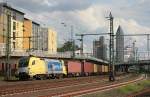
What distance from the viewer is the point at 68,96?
28906mm

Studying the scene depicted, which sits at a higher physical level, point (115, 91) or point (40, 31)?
point (40, 31)

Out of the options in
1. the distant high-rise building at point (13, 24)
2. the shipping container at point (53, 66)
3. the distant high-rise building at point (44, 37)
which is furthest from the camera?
the distant high-rise building at point (44, 37)

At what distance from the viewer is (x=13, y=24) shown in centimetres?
12888

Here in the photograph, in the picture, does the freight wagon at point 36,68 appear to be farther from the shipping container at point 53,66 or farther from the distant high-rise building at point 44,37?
the distant high-rise building at point 44,37

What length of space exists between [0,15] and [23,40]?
49.0 ft

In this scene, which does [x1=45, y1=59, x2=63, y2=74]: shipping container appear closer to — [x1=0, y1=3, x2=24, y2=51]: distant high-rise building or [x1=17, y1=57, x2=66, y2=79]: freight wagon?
[x1=17, y1=57, x2=66, y2=79]: freight wagon

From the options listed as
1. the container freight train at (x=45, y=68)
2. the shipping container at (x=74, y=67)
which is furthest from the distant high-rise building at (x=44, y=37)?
the container freight train at (x=45, y=68)

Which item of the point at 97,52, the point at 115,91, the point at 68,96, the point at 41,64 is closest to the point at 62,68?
the point at 41,64

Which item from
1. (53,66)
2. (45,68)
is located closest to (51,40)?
(53,66)

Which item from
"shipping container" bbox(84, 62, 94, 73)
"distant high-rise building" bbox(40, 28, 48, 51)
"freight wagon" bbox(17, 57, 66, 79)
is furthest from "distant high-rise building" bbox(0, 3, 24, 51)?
"freight wagon" bbox(17, 57, 66, 79)

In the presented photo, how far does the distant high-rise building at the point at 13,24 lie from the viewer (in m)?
118

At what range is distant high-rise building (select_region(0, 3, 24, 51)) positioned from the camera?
4651 inches

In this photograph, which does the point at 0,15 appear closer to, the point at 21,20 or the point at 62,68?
the point at 21,20

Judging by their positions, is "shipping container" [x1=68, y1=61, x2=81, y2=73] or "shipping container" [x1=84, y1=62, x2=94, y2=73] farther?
"shipping container" [x1=84, y1=62, x2=94, y2=73]
